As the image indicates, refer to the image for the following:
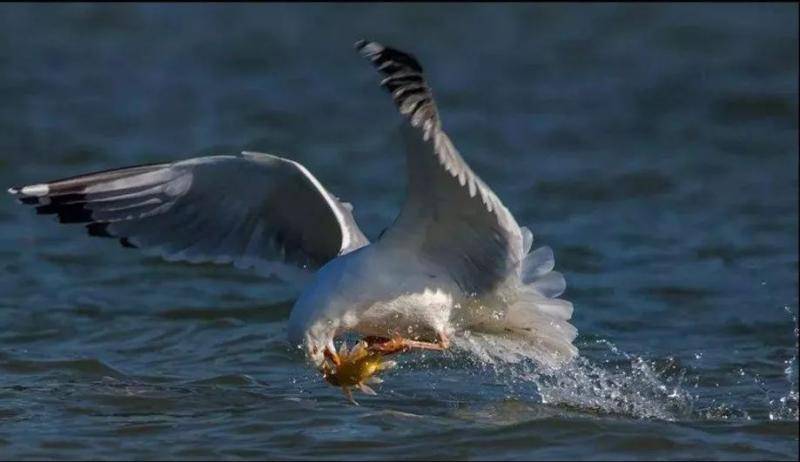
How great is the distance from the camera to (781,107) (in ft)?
57.9

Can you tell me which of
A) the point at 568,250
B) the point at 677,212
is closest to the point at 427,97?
the point at 568,250

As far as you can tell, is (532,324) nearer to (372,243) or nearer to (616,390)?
(616,390)

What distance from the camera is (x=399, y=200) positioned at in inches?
529

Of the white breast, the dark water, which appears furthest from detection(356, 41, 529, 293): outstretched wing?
the dark water

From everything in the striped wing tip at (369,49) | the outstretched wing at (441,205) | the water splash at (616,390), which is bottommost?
the water splash at (616,390)

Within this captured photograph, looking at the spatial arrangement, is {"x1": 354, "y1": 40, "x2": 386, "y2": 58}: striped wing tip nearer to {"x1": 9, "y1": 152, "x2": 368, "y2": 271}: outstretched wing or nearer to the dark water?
→ {"x1": 9, "y1": 152, "x2": 368, "y2": 271}: outstretched wing

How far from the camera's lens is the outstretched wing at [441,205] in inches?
254

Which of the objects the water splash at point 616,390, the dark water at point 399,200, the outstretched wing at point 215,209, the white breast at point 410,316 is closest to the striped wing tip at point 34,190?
the outstretched wing at point 215,209

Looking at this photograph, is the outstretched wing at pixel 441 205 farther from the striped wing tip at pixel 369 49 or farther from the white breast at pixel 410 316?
the white breast at pixel 410 316

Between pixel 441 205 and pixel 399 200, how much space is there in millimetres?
6441

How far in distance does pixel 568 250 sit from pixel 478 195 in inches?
204

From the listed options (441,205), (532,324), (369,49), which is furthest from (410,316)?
(369,49)

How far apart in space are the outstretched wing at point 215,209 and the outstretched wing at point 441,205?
532mm

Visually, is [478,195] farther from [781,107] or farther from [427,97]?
[781,107]
